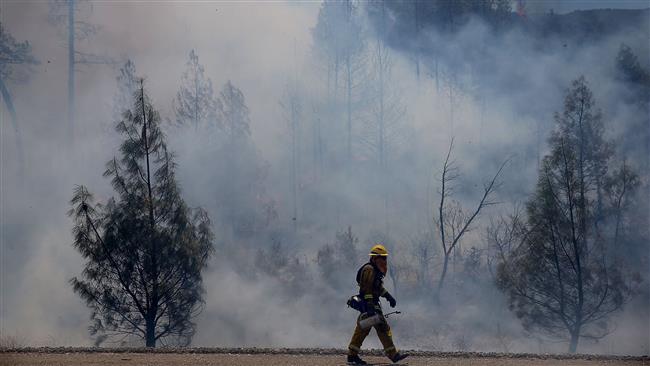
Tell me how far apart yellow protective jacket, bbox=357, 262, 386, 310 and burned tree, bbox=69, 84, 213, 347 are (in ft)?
34.2

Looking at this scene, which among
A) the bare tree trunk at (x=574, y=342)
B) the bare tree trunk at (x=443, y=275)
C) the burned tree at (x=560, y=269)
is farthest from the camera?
the bare tree trunk at (x=443, y=275)

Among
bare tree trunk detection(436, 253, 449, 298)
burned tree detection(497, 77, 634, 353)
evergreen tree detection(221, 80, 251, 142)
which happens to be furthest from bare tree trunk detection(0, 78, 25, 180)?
burned tree detection(497, 77, 634, 353)

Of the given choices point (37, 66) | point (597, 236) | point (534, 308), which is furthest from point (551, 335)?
point (37, 66)

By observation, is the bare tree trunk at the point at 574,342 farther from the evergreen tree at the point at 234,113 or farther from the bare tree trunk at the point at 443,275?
the evergreen tree at the point at 234,113

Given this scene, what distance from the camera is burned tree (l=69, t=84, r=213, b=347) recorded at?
20.1 metres

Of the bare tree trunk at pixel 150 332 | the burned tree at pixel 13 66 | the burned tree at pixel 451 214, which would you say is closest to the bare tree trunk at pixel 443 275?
the burned tree at pixel 451 214

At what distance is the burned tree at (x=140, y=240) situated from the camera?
20062 mm

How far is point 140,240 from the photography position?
20.2m

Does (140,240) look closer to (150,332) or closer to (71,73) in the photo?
(150,332)

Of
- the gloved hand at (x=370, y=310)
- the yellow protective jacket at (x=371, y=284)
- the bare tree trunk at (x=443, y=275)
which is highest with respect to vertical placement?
the bare tree trunk at (x=443, y=275)

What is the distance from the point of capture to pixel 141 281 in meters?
20.0

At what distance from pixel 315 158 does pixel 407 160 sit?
4.65 meters

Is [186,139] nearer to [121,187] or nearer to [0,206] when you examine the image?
[0,206]

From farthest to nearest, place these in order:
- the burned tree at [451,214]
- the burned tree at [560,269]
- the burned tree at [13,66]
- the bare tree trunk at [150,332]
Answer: the burned tree at [13,66] → the burned tree at [451,214] → the burned tree at [560,269] → the bare tree trunk at [150,332]
